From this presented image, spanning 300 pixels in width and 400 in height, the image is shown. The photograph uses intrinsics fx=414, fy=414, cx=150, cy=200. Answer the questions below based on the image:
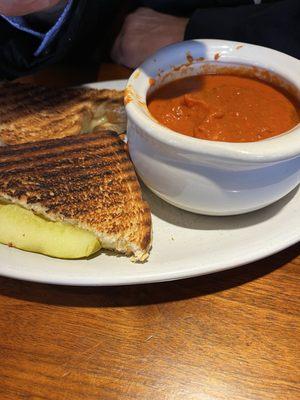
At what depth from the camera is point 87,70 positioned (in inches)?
75.5

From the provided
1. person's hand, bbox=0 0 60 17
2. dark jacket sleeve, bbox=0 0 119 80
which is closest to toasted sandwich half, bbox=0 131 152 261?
person's hand, bbox=0 0 60 17

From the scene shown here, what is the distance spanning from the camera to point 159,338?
3.16 feet

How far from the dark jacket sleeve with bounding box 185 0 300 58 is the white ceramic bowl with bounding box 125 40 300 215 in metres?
0.39

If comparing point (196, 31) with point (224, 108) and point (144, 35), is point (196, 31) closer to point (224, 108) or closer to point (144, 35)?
point (144, 35)

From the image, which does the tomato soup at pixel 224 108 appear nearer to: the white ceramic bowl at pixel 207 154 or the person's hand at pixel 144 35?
the white ceramic bowl at pixel 207 154

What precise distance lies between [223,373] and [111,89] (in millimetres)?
1148

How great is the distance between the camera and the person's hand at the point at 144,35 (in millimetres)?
1990

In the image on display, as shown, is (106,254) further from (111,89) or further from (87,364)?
(111,89)

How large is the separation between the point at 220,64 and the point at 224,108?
244mm

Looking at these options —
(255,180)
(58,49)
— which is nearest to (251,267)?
(255,180)

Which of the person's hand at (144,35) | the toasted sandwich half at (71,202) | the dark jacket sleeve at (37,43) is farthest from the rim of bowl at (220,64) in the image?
the person's hand at (144,35)

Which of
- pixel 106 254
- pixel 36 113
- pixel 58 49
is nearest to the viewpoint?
pixel 106 254

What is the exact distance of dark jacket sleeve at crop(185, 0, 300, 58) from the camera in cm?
159

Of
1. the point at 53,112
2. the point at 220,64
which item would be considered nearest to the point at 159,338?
the point at 220,64
